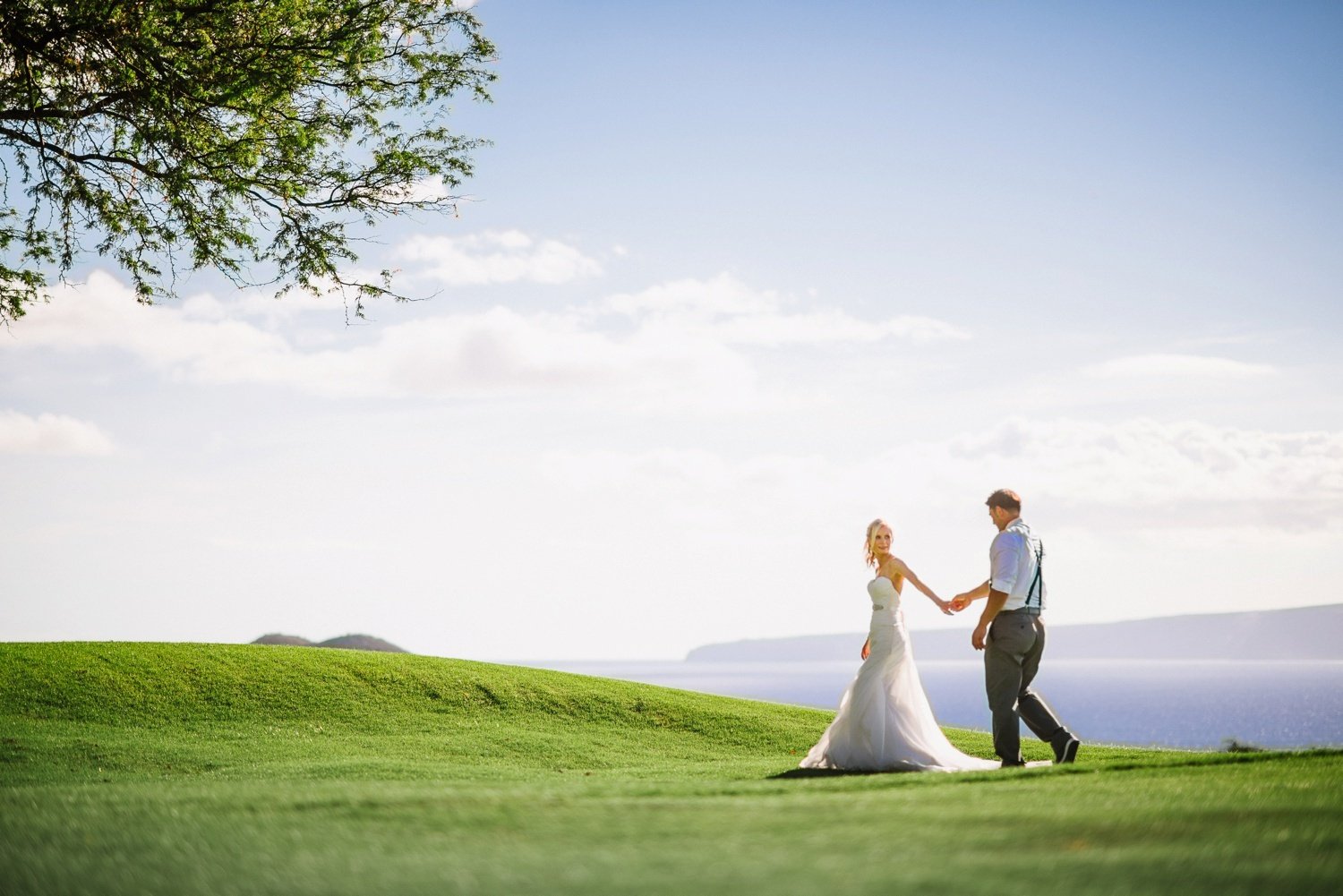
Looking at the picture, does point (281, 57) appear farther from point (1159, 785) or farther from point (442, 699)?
point (1159, 785)

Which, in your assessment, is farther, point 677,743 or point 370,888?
point 677,743

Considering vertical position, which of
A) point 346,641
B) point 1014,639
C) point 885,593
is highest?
point 885,593

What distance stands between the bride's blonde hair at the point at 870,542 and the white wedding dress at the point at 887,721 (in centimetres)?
31

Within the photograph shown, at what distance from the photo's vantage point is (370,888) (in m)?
5.68

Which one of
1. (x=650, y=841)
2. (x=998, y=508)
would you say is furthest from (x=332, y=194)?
(x=650, y=841)

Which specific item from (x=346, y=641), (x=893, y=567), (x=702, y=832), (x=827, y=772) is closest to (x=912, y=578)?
(x=893, y=567)

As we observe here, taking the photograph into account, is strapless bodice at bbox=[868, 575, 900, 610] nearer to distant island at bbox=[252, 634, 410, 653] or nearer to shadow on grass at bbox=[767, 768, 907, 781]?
shadow on grass at bbox=[767, 768, 907, 781]

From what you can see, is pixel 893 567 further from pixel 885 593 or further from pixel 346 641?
pixel 346 641


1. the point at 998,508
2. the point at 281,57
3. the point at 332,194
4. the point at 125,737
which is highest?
the point at 281,57

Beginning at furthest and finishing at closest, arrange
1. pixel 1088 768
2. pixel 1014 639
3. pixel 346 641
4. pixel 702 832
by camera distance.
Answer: pixel 346 641
pixel 1014 639
pixel 1088 768
pixel 702 832

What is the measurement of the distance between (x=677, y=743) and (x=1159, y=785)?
43.1 feet

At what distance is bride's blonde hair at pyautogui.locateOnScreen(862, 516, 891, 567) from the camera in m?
15.1

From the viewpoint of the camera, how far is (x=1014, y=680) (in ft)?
43.6

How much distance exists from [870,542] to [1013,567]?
2371 millimetres
